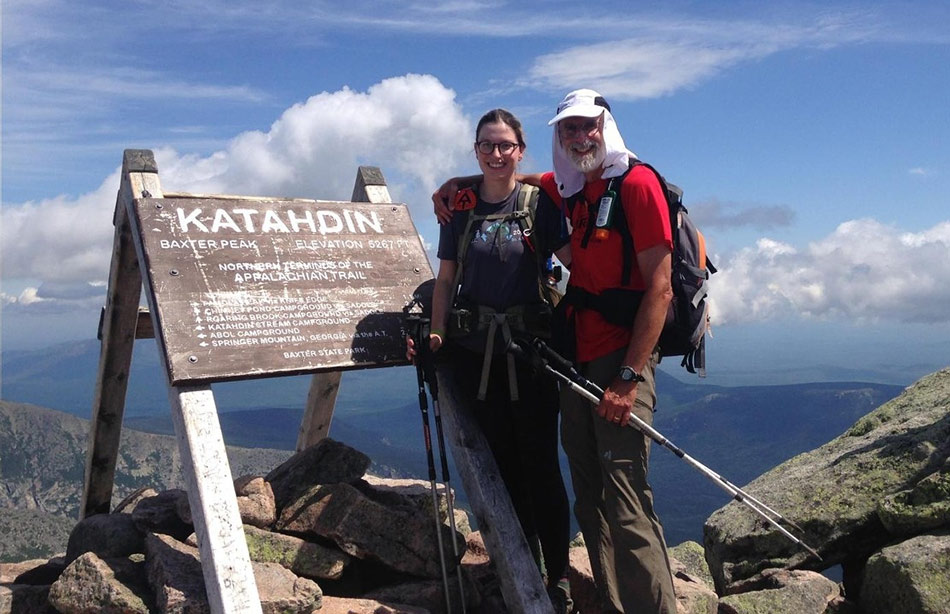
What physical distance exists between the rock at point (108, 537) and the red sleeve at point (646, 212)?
20.9 feet

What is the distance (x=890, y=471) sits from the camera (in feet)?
30.7

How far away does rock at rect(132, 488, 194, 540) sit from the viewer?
9281mm

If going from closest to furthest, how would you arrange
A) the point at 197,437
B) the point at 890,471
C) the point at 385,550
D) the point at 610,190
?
1. the point at 610,190
2. the point at 197,437
3. the point at 385,550
4. the point at 890,471

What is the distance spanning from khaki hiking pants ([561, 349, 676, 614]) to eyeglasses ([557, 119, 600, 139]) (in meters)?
1.83

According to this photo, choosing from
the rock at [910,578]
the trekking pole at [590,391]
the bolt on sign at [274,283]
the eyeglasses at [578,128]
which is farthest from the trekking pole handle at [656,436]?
the bolt on sign at [274,283]

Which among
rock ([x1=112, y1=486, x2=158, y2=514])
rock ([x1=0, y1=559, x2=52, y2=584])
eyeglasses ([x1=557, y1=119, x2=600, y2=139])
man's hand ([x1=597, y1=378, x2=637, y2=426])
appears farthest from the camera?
rock ([x1=112, y1=486, x2=158, y2=514])

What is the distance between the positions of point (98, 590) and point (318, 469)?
2589 mm

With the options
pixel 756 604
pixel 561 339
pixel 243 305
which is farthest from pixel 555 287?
pixel 756 604

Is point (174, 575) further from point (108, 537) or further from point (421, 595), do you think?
point (421, 595)

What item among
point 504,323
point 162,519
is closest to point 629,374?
point 504,323

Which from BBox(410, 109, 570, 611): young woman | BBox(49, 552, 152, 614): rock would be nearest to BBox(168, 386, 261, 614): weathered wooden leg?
BBox(49, 552, 152, 614): rock

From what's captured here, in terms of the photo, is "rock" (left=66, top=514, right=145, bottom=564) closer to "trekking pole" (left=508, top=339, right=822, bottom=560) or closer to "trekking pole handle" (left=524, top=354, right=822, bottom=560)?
"trekking pole" (left=508, top=339, right=822, bottom=560)

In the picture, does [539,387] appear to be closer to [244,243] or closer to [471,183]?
[471,183]

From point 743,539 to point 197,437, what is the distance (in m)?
6.01
